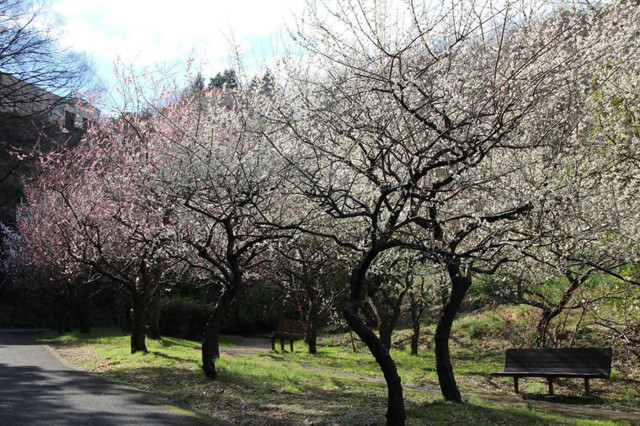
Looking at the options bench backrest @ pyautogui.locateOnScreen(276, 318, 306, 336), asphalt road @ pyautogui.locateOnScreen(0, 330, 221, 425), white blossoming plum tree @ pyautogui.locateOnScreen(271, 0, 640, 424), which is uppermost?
white blossoming plum tree @ pyautogui.locateOnScreen(271, 0, 640, 424)

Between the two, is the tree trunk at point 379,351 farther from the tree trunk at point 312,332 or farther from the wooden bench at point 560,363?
the tree trunk at point 312,332

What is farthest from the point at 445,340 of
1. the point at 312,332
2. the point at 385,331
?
the point at 312,332

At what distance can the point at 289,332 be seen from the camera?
656 inches

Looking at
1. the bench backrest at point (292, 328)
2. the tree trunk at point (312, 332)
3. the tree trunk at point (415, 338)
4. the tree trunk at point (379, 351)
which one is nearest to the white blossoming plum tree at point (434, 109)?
the tree trunk at point (379, 351)

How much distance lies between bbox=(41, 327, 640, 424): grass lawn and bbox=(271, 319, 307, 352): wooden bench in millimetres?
1308

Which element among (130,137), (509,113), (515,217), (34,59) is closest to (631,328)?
(515,217)

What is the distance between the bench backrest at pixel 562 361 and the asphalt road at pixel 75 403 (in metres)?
6.24

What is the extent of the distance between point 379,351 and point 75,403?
4387 millimetres

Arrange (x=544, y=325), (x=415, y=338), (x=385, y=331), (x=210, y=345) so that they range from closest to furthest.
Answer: (x=210, y=345)
(x=544, y=325)
(x=385, y=331)
(x=415, y=338)

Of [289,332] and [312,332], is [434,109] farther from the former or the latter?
[289,332]

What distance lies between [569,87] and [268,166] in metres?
4.30

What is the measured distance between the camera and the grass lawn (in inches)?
252

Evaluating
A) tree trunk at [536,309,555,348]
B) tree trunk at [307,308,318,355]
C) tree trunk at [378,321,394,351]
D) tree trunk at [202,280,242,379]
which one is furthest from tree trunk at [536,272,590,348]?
tree trunk at [307,308,318,355]

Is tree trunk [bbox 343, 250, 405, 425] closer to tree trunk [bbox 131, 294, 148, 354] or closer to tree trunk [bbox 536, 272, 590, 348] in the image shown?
tree trunk [bbox 536, 272, 590, 348]
